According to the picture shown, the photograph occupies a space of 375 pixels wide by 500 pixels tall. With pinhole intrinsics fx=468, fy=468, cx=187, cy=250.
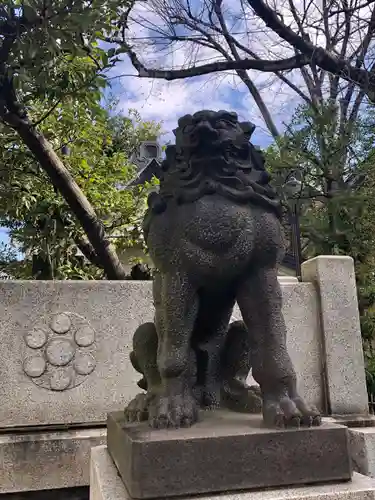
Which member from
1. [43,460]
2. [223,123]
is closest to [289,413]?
[223,123]

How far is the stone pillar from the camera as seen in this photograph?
331 centimetres

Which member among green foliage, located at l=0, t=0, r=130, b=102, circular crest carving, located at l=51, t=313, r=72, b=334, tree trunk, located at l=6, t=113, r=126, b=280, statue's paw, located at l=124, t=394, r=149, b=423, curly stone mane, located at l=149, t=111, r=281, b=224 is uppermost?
green foliage, located at l=0, t=0, r=130, b=102

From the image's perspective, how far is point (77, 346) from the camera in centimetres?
300

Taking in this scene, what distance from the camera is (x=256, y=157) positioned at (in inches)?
72.1

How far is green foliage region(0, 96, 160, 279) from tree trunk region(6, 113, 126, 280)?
53cm

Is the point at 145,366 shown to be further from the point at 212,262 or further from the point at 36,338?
the point at 36,338

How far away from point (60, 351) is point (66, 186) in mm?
1708

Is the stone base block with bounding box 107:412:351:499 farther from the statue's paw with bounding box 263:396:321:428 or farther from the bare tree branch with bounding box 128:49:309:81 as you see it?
the bare tree branch with bounding box 128:49:309:81

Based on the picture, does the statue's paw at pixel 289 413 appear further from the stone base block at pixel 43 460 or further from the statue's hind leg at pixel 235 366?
the stone base block at pixel 43 460

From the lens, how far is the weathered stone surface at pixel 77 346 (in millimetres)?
2850

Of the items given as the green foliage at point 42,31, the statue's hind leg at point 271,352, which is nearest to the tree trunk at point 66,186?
the green foliage at point 42,31

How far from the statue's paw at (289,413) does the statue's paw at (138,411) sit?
45 centimetres

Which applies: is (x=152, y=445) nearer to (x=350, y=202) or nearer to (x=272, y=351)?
(x=272, y=351)

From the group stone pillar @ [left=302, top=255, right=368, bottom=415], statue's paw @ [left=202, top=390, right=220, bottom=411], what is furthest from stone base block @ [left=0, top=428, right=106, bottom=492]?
stone pillar @ [left=302, top=255, right=368, bottom=415]
